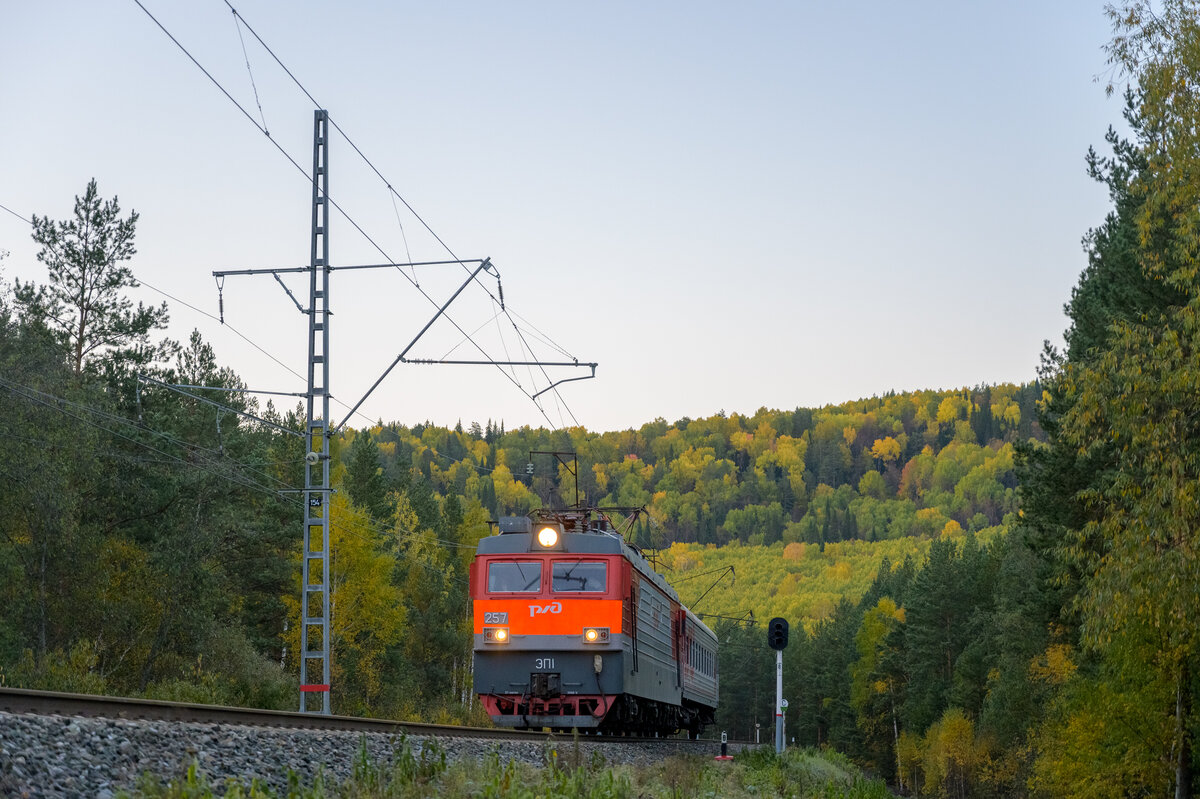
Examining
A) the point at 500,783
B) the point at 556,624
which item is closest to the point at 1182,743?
the point at 556,624

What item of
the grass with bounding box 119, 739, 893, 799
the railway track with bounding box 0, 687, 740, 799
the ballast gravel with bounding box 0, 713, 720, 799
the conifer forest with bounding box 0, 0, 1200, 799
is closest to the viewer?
the ballast gravel with bounding box 0, 713, 720, 799

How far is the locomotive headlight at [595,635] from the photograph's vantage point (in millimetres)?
18891

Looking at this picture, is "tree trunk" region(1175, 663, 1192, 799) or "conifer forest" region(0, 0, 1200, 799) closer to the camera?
"conifer forest" region(0, 0, 1200, 799)

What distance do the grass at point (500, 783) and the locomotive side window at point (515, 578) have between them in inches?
169

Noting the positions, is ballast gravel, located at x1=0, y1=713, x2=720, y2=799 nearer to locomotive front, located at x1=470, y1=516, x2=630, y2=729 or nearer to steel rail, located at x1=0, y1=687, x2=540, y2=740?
steel rail, located at x1=0, y1=687, x2=540, y2=740

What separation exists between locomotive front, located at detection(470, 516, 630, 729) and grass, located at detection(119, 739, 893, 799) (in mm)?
3036

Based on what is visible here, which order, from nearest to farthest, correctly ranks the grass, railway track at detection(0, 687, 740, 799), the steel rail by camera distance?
railway track at detection(0, 687, 740, 799) → the grass → the steel rail

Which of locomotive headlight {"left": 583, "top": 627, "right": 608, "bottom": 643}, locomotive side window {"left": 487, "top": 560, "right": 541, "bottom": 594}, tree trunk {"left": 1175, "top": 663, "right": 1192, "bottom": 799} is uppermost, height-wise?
locomotive side window {"left": 487, "top": 560, "right": 541, "bottom": 594}

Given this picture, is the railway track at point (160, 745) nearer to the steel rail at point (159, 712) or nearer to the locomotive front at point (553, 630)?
the steel rail at point (159, 712)

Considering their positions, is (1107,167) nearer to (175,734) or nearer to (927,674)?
(175,734)

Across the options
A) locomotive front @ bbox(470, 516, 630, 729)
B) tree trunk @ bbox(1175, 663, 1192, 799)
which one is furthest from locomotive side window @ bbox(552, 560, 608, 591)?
tree trunk @ bbox(1175, 663, 1192, 799)

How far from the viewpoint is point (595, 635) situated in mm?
18922

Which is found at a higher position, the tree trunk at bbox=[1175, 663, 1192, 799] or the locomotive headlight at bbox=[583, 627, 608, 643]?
the locomotive headlight at bbox=[583, 627, 608, 643]

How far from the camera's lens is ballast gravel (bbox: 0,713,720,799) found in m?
6.86
